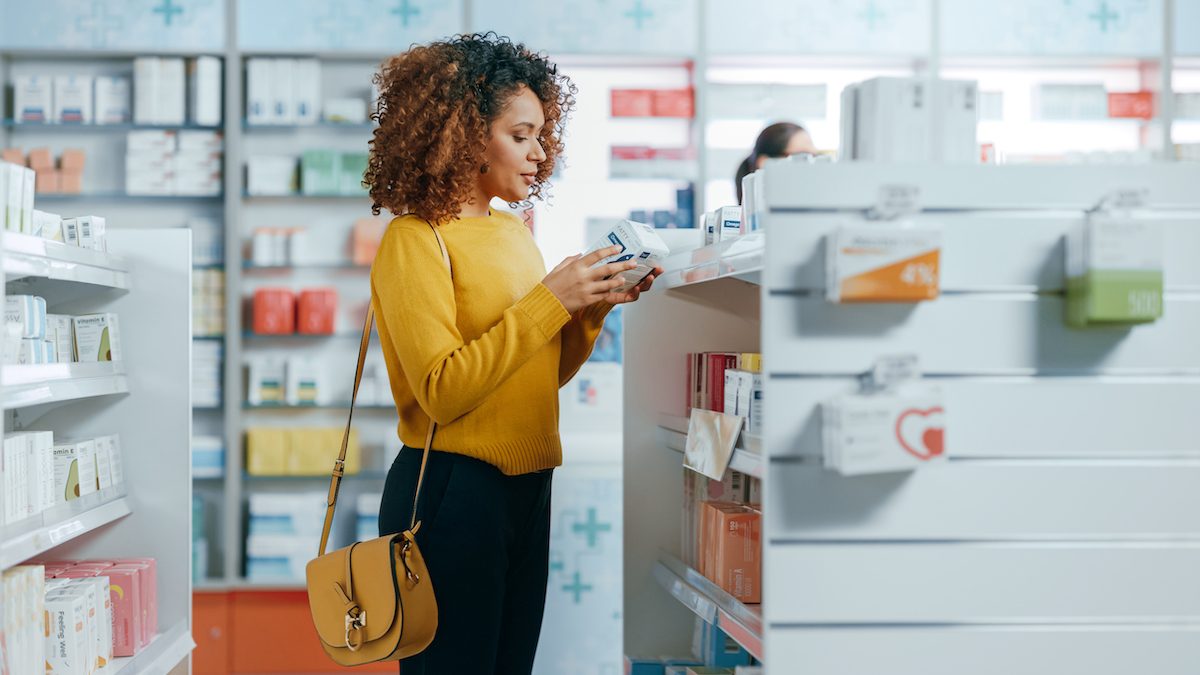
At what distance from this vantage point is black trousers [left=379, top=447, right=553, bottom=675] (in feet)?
6.44

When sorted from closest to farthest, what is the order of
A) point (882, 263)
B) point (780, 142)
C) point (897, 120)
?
point (882, 263) < point (897, 120) < point (780, 142)

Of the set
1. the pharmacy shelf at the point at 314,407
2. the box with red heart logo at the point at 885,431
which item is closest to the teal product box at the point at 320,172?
the pharmacy shelf at the point at 314,407

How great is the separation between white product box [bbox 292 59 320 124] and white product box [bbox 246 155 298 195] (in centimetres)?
21

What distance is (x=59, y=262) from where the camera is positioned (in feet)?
7.68

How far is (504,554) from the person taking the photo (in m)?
2.01

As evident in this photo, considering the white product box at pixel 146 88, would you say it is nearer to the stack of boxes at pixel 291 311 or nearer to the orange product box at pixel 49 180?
the orange product box at pixel 49 180

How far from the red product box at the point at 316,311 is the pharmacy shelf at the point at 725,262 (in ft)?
9.55

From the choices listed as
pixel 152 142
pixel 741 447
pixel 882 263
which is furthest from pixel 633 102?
pixel 882 263

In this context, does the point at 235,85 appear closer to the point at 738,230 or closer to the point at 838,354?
the point at 738,230

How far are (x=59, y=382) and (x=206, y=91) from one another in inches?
106

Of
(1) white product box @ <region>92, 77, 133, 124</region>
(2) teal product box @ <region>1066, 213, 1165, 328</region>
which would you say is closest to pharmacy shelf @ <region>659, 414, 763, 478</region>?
(2) teal product box @ <region>1066, 213, 1165, 328</region>

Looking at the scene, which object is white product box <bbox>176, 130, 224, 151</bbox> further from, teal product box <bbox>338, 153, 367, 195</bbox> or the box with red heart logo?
the box with red heart logo

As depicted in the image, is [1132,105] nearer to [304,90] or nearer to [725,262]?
[304,90]

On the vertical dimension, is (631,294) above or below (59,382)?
above
